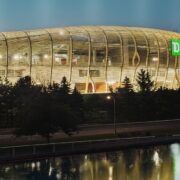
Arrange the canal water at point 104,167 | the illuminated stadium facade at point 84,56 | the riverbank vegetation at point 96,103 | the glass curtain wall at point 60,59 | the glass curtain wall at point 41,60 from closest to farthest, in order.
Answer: the canal water at point 104,167, the riverbank vegetation at point 96,103, the illuminated stadium facade at point 84,56, the glass curtain wall at point 41,60, the glass curtain wall at point 60,59

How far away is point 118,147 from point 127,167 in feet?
30.1

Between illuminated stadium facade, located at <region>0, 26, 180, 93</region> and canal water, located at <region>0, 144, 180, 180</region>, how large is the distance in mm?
41930

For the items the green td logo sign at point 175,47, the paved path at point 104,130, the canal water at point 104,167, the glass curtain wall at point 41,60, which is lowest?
the canal water at point 104,167

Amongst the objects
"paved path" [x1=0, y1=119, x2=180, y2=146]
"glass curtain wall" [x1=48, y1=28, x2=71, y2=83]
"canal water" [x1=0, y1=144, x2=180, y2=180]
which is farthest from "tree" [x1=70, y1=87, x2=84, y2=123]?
"canal water" [x1=0, y1=144, x2=180, y2=180]

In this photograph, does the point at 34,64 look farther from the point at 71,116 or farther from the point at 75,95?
the point at 71,116

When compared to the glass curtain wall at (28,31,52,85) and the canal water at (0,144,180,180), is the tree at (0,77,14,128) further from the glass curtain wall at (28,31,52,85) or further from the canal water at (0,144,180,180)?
the canal water at (0,144,180,180)

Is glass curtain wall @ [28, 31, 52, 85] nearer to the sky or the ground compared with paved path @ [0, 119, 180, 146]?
nearer to the sky

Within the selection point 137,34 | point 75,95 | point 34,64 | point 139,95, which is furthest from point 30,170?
point 137,34

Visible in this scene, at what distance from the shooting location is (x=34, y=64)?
245ft

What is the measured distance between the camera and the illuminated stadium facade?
7394cm

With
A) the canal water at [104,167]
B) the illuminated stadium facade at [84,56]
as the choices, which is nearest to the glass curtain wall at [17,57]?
the illuminated stadium facade at [84,56]

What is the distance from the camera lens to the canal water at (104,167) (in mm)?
24734

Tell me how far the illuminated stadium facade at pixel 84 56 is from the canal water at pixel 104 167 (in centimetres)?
4193

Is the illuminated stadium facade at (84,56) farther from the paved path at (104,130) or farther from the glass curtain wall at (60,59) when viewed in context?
the paved path at (104,130)
